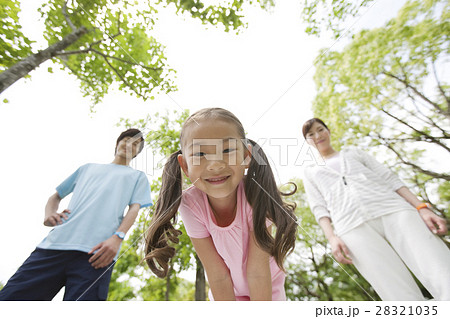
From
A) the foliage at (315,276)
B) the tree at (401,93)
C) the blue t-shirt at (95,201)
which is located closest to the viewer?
the blue t-shirt at (95,201)

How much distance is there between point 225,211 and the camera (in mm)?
715

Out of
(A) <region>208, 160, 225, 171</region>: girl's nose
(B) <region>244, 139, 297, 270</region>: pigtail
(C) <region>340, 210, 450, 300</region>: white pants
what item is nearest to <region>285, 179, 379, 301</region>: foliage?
(C) <region>340, 210, 450, 300</region>: white pants

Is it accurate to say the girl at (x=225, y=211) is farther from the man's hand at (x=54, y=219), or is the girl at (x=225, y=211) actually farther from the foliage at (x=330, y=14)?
the foliage at (x=330, y=14)

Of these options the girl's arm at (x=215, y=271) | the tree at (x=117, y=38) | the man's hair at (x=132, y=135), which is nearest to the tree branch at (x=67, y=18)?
the tree at (x=117, y=38)

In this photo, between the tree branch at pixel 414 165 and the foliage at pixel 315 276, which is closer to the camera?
the tree branch at pixel 414 165

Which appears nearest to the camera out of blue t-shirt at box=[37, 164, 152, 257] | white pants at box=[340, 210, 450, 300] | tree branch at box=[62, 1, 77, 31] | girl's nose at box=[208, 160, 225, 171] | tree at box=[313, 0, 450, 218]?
girl's nose at box=[208, 160, 225, 171]

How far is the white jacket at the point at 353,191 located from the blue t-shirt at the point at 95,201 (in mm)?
801

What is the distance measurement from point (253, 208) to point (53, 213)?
800 millimetres

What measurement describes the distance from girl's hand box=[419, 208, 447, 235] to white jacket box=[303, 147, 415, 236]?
0.04m

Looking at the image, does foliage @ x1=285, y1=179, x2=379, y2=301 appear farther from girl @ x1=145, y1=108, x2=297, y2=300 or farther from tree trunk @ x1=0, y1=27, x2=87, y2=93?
tree trunk @ x1=0, y1=27, x2=87, y2=93

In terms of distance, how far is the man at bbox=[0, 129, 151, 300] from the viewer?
2.30ft

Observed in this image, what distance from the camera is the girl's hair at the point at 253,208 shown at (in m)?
0.64

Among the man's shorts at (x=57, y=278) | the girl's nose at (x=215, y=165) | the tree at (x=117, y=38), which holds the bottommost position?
the man's shorts at (x=57, y=278)
